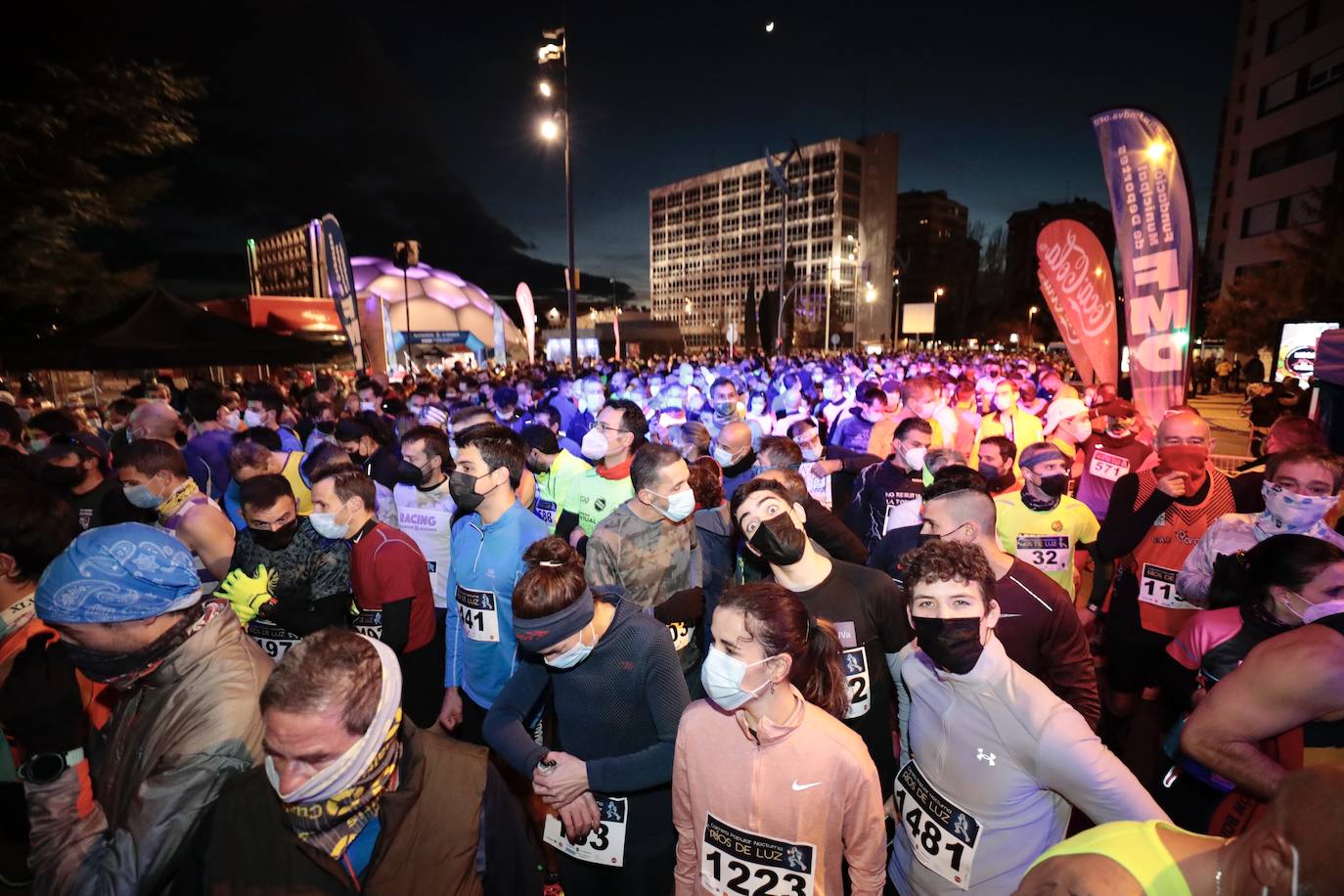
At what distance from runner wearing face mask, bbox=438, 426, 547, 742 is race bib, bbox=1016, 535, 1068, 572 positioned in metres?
3.19

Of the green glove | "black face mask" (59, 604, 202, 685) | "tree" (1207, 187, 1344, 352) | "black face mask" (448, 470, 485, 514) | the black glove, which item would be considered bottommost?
the green glove

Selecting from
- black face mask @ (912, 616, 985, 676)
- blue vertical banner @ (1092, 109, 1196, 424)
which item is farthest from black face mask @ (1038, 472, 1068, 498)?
blue vertical banner @ (1092, 109, 1196, 424)

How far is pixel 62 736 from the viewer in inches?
72.5

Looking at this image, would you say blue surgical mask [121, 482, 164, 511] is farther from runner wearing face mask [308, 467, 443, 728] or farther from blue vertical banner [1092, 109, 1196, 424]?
blue vertical banner [1092, 109, 1196, 424]

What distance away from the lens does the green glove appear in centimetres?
324

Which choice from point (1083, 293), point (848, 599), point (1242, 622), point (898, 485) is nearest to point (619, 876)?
point (848, 599)

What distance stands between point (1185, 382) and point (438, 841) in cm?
932

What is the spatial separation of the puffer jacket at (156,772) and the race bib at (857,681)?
2.31 metres

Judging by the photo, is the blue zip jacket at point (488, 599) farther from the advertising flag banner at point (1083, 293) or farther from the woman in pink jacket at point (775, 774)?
the advertising flag banner at point (1083, 293)

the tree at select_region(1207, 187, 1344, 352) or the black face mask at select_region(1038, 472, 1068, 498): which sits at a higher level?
the tree at select_region(1207, 187, 1344, 352)

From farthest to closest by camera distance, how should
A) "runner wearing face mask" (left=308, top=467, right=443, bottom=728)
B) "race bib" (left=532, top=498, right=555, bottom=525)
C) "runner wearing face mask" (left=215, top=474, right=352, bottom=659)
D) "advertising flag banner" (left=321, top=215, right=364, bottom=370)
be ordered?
1. "advertising flag banner" (left=321, top=215, right=364, bottom=370)
2. "race bib" (left=532, top=498, right=555, bottom=525)
3. "runner wearing face mask" (left=308, top=467, right=443, bottom=728)
4. "runner wearing face mask" (left=215, top=474, right=352, bottom=659)

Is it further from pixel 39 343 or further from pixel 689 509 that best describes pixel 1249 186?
pixel 39 343

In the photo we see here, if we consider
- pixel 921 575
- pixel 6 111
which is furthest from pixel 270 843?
pixel 6 111

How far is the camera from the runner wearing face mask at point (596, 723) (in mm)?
2312
